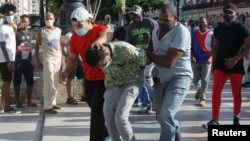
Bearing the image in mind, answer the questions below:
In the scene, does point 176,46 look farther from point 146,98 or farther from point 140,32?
point 146,98

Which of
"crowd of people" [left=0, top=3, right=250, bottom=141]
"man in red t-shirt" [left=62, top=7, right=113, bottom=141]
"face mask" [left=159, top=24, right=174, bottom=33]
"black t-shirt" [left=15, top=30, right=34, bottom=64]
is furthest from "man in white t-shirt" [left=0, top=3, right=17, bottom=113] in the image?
"face mask" [left=159, top=24, right=174, bottom=33]

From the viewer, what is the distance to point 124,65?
557cm

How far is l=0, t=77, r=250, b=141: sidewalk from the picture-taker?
724cm

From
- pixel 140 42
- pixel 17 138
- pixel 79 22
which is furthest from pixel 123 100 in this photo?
pixel 140 42

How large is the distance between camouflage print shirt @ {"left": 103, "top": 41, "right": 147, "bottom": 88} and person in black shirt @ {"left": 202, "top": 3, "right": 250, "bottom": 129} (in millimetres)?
2016

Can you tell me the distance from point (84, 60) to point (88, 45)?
0.60ft

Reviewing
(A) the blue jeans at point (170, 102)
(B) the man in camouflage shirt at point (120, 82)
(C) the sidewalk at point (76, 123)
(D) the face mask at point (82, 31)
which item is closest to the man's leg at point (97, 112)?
(B) the man in camouflage shirt at point (120, 82)

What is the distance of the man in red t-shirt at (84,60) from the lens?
19.8 ft

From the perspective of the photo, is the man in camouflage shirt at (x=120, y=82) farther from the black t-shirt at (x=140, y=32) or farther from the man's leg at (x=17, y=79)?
the man's leg at (x=17, y=79)

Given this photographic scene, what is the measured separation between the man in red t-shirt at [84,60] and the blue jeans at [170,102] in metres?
0.74

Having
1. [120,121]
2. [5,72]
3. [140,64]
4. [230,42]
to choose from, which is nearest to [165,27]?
[140,64]

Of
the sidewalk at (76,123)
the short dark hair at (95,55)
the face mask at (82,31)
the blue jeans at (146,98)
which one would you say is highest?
the face mask at (82,31)

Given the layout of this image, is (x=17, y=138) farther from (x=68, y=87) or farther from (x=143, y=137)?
(x=68, y=87)

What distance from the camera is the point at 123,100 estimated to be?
562cm
